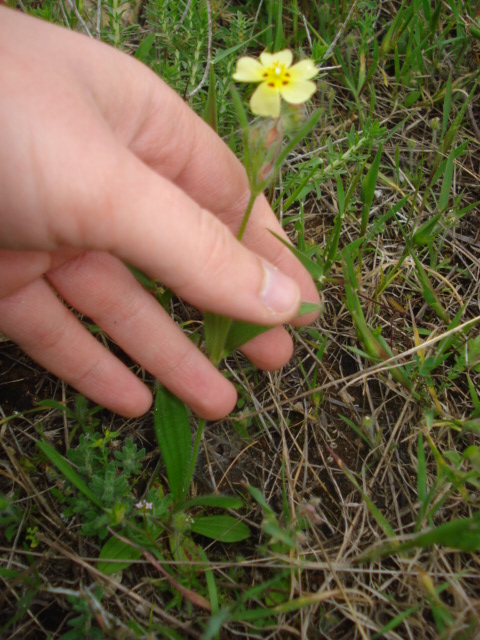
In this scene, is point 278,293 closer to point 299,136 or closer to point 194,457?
point 299,136

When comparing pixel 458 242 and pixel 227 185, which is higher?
pixel 227 185

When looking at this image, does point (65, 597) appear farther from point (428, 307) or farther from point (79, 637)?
point (428, 307)

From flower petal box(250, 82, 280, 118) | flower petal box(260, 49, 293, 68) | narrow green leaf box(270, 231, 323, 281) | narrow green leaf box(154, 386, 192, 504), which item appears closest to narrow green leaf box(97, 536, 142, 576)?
narrow green leaf box(154, 386, 192, 504)

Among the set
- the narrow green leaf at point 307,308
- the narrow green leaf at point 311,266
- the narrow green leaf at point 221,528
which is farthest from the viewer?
the narrow green leaf at point 311,266

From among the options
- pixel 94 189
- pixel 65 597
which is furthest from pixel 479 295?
pixel 65 597

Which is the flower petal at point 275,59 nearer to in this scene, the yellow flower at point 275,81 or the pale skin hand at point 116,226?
the yellow flower at point 275,81

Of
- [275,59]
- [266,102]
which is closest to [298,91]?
[266,102]

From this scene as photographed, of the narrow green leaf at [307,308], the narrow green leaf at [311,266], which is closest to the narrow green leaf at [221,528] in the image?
the narrow green leaf at [307,308]
